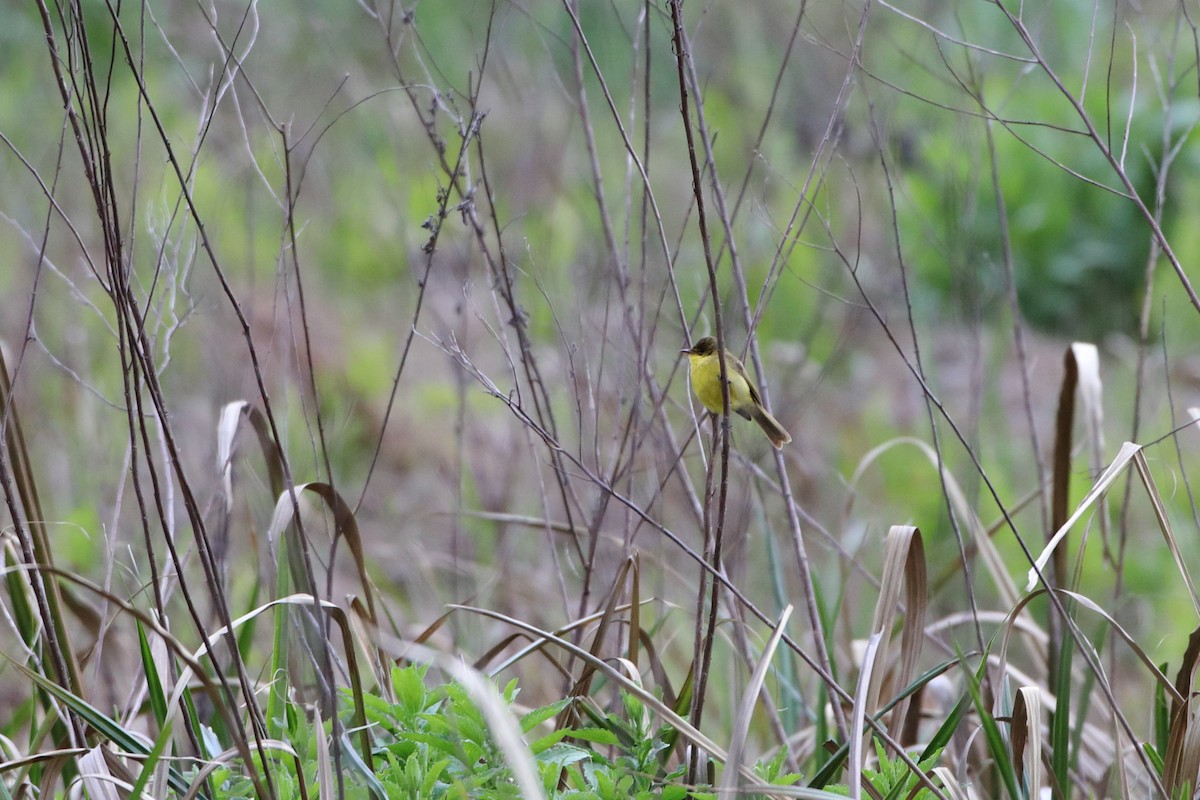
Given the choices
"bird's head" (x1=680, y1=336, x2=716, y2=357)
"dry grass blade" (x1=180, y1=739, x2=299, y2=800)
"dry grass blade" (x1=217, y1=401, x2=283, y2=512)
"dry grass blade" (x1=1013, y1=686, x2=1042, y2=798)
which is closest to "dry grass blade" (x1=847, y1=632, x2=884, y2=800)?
"dry grass blade" (x1=1013, y1=686, x2=1042, y2=798)

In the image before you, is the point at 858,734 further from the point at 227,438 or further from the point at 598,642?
the point at 227,438

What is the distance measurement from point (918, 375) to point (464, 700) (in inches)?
32.6

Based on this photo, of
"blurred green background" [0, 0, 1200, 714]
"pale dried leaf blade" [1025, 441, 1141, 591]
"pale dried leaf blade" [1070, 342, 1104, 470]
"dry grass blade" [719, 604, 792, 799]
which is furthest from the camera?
"blurred green background" [0, 0, 1200, 714]

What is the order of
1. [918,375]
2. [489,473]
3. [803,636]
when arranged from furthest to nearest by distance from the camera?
[489,473]
[803,636]
[918,375]

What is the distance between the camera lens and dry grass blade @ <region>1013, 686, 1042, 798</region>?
1.57 metres

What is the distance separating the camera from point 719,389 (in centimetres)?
279

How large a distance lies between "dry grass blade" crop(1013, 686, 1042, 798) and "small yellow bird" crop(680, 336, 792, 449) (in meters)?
0.79

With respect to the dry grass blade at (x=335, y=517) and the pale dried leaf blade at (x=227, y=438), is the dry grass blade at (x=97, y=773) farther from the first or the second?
the pale dried leaf blade at (x=227, y=438)

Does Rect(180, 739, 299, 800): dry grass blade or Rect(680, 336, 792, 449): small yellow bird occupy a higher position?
Rect(680, 336, 792, 449): small yellow bird

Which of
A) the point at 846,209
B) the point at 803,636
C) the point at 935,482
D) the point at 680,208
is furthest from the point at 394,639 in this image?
the point at 846,209

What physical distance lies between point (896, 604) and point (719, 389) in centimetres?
96

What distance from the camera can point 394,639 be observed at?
2.34 meters

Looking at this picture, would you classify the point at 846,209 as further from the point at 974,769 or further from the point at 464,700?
the point at 464,700

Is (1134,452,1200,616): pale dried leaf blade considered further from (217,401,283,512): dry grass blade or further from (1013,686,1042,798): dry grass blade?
(217,401,283,512): dry grass blade
